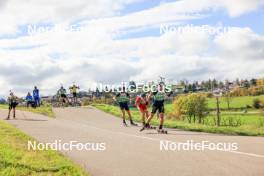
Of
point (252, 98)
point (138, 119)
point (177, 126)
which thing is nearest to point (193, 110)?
point (252, 98)

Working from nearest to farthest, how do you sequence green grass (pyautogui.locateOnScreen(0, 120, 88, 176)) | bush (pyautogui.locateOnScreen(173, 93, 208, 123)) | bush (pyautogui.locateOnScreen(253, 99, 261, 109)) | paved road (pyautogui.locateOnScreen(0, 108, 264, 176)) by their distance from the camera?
paved road (pyautogui.locateOnScreen(0, 108, 264, 176)) → green grass (pyautogui.locateOnScreen(0, 120, 88, 176)) → bush (pyautogui.locateOnScreen(173, 93, 208, 123)) → bush (pyautogui.locateOnScreen(253, 99, 261, 109))

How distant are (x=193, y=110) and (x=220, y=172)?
4985cm

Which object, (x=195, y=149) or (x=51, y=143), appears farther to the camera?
(x=51, y=143)

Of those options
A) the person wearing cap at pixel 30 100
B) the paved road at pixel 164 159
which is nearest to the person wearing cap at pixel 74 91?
the person wearing cap at pixel 30 100

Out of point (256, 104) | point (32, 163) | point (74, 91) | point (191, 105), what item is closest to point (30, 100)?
point (74, 91)

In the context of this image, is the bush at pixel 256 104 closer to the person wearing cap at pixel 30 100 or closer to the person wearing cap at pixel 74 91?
the person wearing cap at pixel 74 91

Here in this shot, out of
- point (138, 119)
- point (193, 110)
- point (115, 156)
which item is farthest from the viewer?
point (193, 110)

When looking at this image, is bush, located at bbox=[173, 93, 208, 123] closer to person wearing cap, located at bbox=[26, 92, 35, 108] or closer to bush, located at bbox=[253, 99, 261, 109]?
bush, located at bbox=[253, 99, 261, 109]

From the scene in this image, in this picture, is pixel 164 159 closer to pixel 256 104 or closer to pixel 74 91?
pixel 74 91

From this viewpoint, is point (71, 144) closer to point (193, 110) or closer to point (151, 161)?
point (151, 161)

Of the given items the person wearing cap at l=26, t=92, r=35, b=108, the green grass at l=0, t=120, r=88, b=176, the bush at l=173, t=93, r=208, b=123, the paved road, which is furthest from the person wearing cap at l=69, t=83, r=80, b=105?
the green grass at l=0, t=120, r=88, b=176

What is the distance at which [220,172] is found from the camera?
939 centimetres

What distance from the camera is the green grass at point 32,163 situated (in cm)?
984

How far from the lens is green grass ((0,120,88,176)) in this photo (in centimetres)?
984
